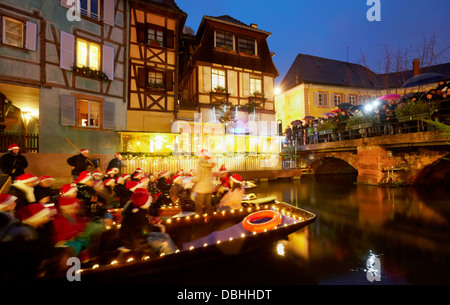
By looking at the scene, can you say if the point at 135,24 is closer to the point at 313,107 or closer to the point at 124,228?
the point at 124,228

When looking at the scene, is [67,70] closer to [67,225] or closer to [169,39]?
[169,39]

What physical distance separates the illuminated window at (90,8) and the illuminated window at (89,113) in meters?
4.90

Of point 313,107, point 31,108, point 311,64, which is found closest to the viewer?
point 31,108

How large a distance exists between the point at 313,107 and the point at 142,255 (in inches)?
950

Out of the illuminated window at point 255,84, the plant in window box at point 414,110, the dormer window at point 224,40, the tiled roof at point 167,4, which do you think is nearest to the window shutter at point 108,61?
the tiled roof at point 167,4

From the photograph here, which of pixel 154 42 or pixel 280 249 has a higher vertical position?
pixel 154 42

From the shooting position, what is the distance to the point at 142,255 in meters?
3.07

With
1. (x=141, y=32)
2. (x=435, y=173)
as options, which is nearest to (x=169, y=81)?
(x=141, y=32)

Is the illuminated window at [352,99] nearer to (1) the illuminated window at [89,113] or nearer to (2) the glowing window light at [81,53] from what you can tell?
(1) the illuminated window at [89,113]

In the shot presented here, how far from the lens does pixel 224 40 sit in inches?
667

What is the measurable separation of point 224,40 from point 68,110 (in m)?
12.2

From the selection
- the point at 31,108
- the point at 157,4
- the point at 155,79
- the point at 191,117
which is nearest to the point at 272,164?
the point at 191,117
